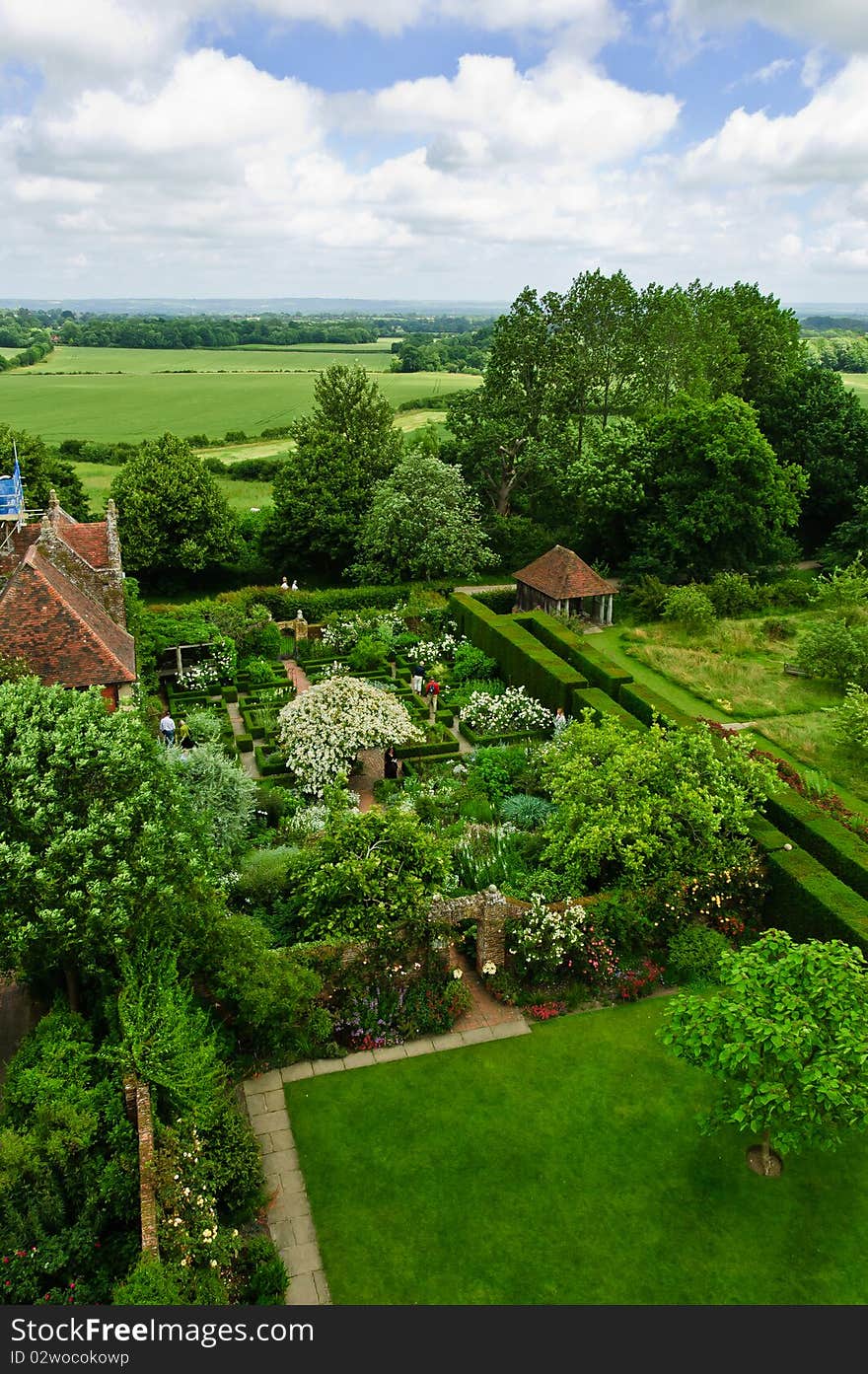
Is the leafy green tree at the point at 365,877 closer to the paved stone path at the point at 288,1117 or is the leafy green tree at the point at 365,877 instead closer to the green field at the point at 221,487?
the paved stone path at the point at 288,1117

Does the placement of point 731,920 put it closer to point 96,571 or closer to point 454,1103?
point 454,1103

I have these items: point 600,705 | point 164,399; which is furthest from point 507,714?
point 164,399

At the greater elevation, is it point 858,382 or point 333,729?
point 858,382

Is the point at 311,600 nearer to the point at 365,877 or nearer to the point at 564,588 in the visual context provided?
the point at 564,588

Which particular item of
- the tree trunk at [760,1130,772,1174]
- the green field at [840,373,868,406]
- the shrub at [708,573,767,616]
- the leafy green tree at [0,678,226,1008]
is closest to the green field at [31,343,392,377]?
the green field at [840,373,868,406]

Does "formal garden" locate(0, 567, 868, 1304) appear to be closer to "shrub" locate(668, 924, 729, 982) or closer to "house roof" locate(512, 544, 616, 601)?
"shrub" locate(668, 924, 729, 982)

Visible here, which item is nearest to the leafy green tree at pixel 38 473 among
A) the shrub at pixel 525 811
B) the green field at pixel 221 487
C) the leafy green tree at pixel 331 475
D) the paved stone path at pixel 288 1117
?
the green field at pixel 221 487
